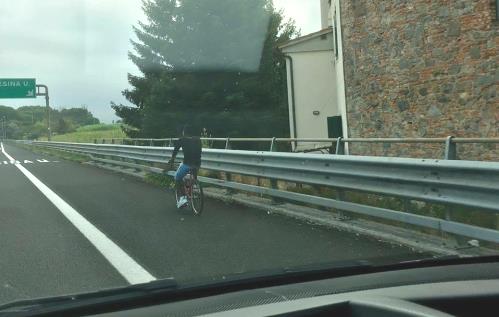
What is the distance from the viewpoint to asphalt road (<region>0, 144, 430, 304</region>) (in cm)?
555

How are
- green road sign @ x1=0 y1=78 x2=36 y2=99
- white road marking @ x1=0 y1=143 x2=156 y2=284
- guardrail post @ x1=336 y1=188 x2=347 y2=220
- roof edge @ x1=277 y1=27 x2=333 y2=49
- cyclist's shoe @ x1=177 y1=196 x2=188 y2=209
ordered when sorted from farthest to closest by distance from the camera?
1. green road sign @ x1=0 y1=78 x2=36 y2=99
2. roof edge @ x1=277 y1=27 x2=333 y2=49
3. cyclist's shoe @ x1=177 y1=196 x2=188 y2=209
4. guardrail post @ x1=336 y1=188 x2=347 y2=220
5. white road marking @ x1=0 y1=143 x2=156 y2=284

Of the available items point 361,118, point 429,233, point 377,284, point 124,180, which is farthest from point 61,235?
point 361,118

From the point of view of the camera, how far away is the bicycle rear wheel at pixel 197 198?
31.2ft

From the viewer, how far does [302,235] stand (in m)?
7.32

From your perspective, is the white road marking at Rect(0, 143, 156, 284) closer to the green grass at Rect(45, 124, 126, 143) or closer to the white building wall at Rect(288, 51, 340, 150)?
the white building wall at Rect(288, 51, 340, 150)

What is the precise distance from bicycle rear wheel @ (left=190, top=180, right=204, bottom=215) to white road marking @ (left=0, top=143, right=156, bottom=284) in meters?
1.69

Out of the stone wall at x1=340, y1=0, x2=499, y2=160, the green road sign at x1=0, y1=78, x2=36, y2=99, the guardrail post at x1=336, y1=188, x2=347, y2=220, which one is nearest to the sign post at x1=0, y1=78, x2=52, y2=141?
the green road sign at x1=0, y1=78, x2=36, y2=99

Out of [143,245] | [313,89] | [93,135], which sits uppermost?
[313,89]

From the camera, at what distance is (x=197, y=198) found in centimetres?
959

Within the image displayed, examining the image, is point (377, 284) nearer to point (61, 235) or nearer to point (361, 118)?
point (61, 235)

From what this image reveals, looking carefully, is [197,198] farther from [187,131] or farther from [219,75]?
[219,75]

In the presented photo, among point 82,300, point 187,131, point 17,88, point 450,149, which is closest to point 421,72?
point 187,131

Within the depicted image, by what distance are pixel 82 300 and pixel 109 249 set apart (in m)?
4.48

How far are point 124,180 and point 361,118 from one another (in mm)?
6396
